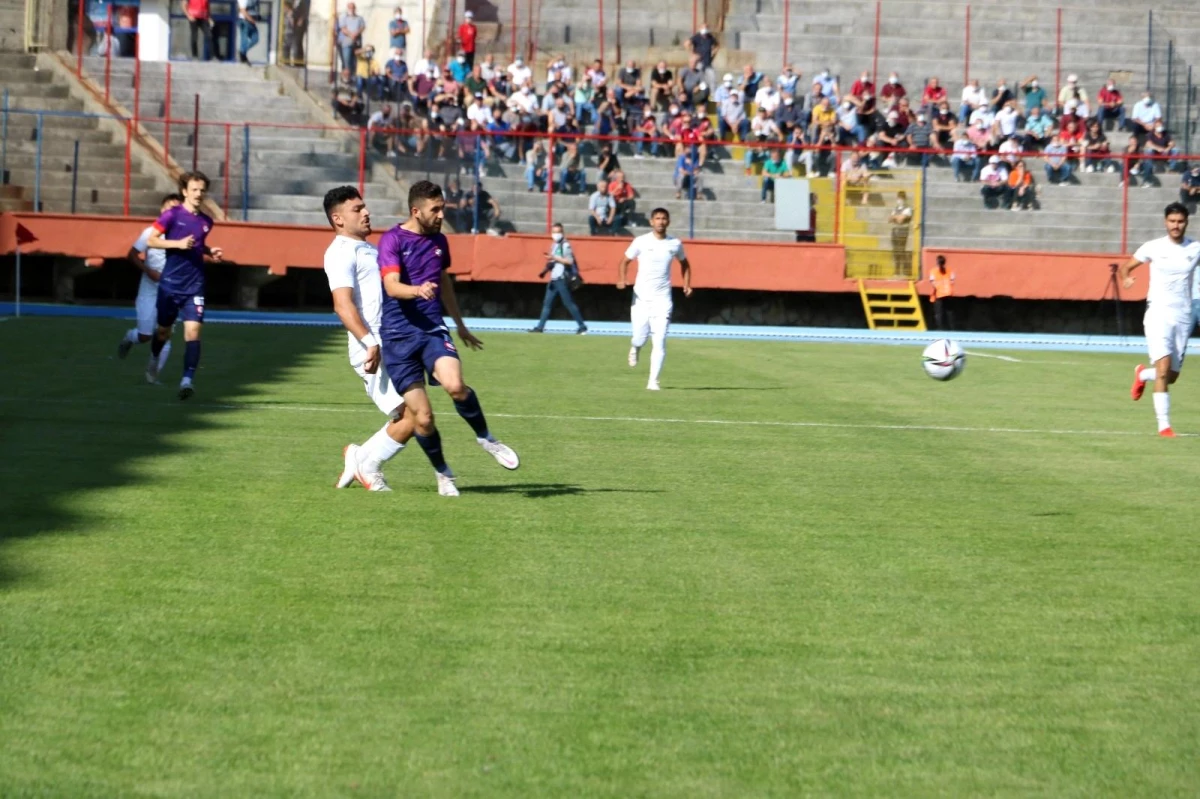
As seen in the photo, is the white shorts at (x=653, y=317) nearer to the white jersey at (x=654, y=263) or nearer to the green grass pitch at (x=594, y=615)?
the white jersey at (x=654, y=263)

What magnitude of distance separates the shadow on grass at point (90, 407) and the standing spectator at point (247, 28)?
17147 mm

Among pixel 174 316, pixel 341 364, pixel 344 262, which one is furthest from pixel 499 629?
pixel 341 364

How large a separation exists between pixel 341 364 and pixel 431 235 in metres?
12.1

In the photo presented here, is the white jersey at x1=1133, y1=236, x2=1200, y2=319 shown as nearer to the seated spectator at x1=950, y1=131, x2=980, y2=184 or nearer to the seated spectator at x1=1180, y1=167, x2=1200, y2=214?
the seated spectator at x1=950, y1=131, x2=980, y2=184

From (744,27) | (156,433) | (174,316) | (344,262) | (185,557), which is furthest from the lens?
(744,27)

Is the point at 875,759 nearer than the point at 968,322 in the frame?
Yes

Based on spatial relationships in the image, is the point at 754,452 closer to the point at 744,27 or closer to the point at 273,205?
the point at 273,205

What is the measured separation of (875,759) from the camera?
5.36m

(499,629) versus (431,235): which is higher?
(431,235)

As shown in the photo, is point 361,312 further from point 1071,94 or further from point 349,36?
point 1071,94

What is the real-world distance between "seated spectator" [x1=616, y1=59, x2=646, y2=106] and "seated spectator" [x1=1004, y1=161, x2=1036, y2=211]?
8805 millimetres

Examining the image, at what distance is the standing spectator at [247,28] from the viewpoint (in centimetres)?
4394

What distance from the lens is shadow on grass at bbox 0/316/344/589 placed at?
9961 mm

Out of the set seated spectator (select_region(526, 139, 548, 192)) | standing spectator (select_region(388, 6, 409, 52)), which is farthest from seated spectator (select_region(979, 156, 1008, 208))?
standing spectator (select_region(388, 6, 409, 52))
